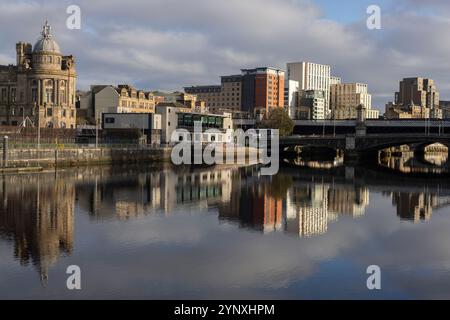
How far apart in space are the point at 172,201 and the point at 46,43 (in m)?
54.2

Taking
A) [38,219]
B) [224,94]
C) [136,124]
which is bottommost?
[38,219]

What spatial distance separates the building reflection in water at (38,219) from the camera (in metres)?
23.5

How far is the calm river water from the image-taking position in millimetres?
19984

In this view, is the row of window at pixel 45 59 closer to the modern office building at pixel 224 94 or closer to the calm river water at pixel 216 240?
the calm river water at pixel 216 240

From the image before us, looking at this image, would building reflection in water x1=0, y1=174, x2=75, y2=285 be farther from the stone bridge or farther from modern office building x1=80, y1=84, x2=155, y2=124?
the stone bridge

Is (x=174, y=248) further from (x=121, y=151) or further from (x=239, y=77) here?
(x=239, y=77)

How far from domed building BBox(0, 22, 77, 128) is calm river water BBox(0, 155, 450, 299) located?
37.4m

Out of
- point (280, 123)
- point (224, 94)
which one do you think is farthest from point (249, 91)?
point (280, 123)

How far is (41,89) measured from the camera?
85.9m

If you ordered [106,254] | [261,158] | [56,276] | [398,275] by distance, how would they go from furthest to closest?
[261,158]
[106,254]
[398,275]
[56,276]

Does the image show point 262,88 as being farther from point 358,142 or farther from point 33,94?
point 33,94

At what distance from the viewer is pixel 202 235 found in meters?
28.8

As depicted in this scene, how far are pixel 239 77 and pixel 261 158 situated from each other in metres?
91.7
